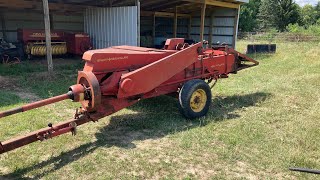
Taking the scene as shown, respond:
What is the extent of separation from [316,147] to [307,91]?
366 centimetres

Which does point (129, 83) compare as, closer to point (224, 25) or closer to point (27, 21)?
point (27, 21)

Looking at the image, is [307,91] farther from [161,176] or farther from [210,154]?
[161,176]

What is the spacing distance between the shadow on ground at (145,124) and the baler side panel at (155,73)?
674 millimetres

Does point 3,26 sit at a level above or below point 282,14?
below

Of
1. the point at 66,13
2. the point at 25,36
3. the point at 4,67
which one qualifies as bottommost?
the point at 4,67

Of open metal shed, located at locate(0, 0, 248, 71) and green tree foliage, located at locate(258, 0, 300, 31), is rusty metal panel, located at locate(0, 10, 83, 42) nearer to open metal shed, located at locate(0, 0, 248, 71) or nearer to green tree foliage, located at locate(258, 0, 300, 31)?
open metal shed, located at locate(0, 0, 248, 71)

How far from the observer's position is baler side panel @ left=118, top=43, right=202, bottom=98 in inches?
176

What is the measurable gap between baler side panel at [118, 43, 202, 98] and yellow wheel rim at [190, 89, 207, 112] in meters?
0.55

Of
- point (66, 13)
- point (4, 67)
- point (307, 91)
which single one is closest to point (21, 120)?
point (4, 67)

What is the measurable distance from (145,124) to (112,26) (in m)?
8.07

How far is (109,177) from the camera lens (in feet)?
11.2

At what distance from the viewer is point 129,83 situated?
444 cm

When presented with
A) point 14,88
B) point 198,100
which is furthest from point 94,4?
point 198,100

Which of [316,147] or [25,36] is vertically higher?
[25,36]
